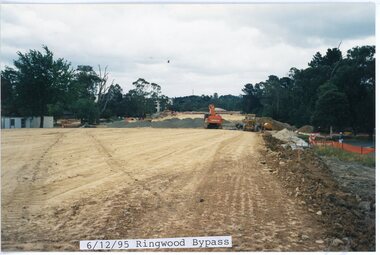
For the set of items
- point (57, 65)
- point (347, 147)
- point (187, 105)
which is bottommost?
point (347, 147)

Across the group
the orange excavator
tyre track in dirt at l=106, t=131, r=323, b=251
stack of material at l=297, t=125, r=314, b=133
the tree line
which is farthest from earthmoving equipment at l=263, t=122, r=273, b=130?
the tree line

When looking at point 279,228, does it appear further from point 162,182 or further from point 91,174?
point 91,174

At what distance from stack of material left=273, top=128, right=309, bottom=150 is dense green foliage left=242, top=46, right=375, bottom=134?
245 mm

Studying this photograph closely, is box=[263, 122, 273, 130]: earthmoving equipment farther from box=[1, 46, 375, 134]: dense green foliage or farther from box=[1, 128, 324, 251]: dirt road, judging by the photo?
box=[1, 128, 324, 251]: dirt road

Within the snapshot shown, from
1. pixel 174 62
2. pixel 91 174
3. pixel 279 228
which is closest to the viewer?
pixel 279 228

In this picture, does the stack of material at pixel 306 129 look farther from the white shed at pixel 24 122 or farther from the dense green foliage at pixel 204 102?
the white shed at pixel 24 122

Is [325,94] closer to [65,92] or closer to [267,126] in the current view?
[267,126]

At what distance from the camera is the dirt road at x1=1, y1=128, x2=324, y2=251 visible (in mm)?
5465

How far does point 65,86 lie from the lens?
22.0ft

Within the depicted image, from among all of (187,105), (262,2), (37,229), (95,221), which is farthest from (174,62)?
(37,229)

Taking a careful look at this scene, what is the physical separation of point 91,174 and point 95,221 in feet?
3.80

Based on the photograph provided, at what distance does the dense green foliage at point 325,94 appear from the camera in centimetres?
601

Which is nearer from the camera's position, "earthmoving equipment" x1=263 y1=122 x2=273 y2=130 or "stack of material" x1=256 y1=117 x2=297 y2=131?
"stack of material" x1=256 y1=117 x2=297 y2=131

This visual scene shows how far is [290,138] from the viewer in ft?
23.1
